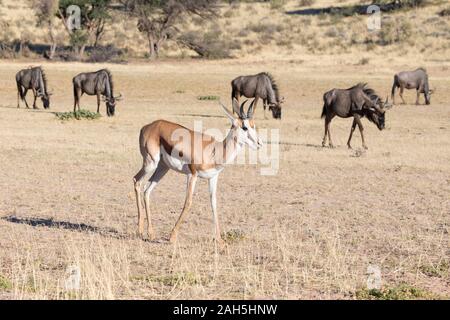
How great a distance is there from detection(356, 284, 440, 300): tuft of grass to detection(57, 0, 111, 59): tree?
121 ft

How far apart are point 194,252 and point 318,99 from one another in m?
20.6

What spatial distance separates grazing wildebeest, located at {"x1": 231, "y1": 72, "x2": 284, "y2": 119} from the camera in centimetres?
2353

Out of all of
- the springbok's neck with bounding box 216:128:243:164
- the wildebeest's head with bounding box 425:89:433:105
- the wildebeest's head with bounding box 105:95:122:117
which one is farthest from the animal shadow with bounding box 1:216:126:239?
the wildebeest's head with bounding box 425:89:433:105

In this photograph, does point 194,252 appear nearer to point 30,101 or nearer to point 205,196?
point 205,196

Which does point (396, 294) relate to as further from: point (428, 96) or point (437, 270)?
point (428, 96)

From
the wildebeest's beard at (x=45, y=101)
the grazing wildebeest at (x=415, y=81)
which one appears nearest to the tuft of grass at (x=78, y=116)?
the wildebeest's beard at (x=45, y=101)

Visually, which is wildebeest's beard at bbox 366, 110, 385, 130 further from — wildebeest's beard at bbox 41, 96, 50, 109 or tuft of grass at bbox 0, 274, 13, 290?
tuft of grass at bbox 0, 274, 13, 290

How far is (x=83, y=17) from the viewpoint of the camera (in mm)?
45625

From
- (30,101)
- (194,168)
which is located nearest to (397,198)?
(194,168)

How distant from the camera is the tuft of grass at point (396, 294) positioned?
708 centimetres

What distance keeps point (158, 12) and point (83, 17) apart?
418 centimetres

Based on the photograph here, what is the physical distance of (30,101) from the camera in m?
28.7

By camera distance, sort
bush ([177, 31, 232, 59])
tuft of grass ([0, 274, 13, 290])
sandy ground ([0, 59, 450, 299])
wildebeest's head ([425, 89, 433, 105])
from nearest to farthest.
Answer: tuft of grass ([0, 274, 13, 290]) → sandy ground ([0, 59, 450, 299]) → wildebeest's head ([425, 89, 433, 105]) → bush ([177, 31, 232, 59])

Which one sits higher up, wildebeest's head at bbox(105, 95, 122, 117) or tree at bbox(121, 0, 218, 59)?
tree at bbox(121, 0, 218, 59)
